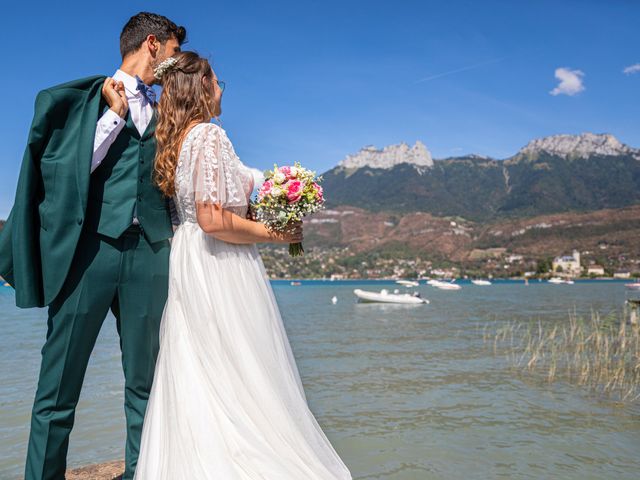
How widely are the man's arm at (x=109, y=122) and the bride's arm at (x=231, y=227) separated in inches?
17.3

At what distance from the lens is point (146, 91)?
2631 mm

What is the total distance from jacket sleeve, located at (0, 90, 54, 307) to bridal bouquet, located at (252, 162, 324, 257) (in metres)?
0.93

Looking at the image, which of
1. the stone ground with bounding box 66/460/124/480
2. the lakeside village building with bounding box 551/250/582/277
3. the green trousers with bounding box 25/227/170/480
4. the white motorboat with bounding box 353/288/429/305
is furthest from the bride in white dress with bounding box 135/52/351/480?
the lakeside village building with bounding box 551/250/582/277

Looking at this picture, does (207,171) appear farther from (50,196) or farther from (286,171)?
(50,196)

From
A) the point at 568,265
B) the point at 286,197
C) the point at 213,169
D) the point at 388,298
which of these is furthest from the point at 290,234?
the point at 568,265

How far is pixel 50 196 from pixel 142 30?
2.87ft

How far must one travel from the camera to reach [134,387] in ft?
8.61

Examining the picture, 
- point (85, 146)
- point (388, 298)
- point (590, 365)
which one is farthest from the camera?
point (388, 298)

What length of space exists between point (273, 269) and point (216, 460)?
12687cm

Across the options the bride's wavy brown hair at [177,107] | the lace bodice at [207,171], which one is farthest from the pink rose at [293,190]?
the bride's wavy brown hair at [177,107]

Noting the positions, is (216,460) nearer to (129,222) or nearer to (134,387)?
(134,387)

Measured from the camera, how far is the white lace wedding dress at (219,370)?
2.40 metres

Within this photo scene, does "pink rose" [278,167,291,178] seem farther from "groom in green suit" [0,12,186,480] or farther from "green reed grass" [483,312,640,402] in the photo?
"green reed grass" [483,312,640,402]

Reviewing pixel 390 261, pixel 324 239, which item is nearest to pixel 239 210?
pixel 390 261
